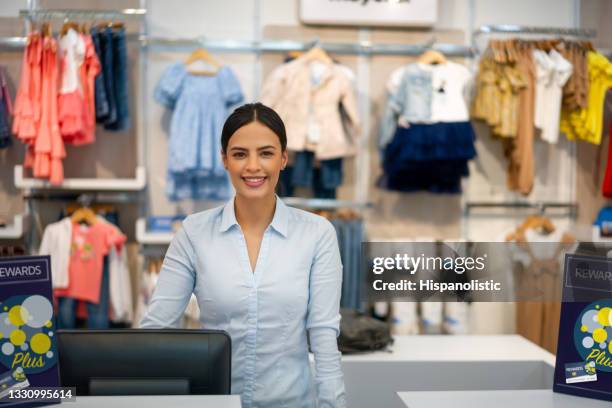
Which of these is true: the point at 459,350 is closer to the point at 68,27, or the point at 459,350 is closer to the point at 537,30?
the point at 537,30

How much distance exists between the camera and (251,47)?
14.6 feet

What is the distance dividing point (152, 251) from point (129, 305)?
1.13ft

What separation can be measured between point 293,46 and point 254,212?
8.97 feet

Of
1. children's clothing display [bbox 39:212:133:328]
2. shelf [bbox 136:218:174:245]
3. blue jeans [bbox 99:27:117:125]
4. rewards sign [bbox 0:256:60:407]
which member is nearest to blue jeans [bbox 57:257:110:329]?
children's clothing display [bbox 39:212:133:328]

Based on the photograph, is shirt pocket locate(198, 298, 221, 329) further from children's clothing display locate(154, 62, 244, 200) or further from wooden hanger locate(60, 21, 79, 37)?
wooden hanger locate(60, 21, 79, 37)

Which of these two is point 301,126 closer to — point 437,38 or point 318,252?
point 437,38

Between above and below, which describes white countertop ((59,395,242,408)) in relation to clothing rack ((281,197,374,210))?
below

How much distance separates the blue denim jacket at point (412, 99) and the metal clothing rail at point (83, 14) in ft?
5.17

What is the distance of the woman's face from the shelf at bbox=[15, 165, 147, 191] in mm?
2430

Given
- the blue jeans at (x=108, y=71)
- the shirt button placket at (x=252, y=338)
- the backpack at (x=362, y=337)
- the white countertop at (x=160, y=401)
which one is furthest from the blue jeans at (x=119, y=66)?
the white countertop at (x=160, y=401)

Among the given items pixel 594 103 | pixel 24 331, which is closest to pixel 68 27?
pixel 24 331

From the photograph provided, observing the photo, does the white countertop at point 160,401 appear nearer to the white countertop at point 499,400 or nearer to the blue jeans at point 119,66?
the white countertop at point 499,400

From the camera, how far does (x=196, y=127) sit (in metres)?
4.13

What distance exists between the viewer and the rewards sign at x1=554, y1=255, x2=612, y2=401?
174 cm
